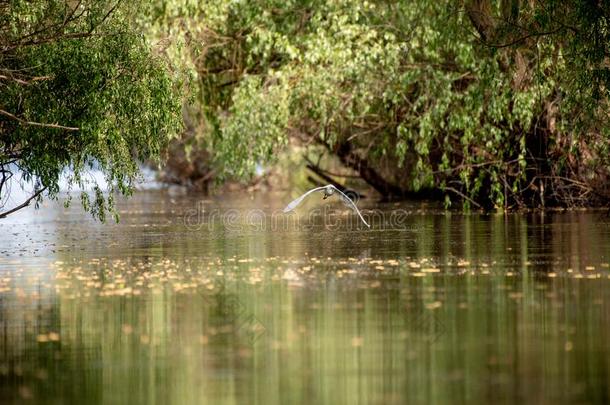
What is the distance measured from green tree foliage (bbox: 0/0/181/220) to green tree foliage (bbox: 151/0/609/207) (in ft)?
26.3

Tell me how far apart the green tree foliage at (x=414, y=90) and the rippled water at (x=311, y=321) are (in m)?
6.82

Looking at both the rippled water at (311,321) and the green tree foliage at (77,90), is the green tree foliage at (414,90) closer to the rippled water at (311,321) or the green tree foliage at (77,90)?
the rippled water at (311,321)

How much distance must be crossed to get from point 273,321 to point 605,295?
4.03 meters

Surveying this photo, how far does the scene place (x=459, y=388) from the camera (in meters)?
9.48

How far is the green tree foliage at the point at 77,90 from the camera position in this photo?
848 inches

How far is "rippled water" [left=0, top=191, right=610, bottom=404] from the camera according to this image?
9.70m

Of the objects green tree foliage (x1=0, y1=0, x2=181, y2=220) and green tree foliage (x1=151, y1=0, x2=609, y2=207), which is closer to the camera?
green tree foliage (x1=0, y1=0, x2=181, y2=220)

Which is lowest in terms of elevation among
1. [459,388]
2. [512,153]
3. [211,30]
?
[459,388]

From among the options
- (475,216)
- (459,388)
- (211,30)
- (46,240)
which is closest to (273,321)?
(459,388)

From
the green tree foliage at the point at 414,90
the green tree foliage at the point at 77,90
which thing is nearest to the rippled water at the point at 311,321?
the green tree foliage at the point at 77,90

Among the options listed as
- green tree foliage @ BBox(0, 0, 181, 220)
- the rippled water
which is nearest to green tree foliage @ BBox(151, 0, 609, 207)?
the rippled water

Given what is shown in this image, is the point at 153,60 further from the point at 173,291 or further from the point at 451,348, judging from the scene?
the point at 451,348

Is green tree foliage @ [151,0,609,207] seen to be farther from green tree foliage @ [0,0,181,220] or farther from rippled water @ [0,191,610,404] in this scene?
green tree foliage @ [0,0,181,220]

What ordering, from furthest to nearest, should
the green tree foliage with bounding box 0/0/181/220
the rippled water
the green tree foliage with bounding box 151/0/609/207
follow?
the green tree foliage with bounding box 151/0/609/207, the green tree foliage with bounding box 0/0/181/220, the rippled water
